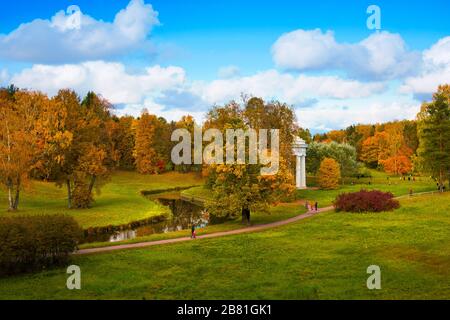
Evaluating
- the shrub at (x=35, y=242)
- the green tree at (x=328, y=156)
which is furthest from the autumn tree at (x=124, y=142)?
the shrub at (x=35, y=242)

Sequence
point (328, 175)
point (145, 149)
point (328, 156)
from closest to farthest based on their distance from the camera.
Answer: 1. point (328, 175)
2. point (328, 156)
3. point (145, 149)

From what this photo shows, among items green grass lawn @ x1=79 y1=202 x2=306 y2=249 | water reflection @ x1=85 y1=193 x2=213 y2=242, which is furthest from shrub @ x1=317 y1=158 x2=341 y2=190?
water reflection @ x1=85 y1=193 x2=213 y2=242

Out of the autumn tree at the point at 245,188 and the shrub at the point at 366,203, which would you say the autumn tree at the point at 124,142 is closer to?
the shrub at the point at 366,203

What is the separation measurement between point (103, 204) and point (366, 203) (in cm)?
3319

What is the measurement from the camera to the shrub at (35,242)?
1048 inches

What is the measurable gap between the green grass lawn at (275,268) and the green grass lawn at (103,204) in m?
17.0

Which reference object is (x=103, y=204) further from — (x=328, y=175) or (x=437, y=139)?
(x=437, y=139)

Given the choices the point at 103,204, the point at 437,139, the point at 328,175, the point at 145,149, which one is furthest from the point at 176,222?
the point at 145,149

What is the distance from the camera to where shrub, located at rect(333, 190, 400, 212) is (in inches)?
1892

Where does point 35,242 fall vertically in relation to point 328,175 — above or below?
below

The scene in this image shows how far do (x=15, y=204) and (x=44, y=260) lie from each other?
2550 cm

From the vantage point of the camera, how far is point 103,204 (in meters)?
60.0

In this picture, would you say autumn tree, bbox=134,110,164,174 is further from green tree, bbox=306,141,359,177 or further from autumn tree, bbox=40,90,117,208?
autumn tree, bbox=40,90,117,208

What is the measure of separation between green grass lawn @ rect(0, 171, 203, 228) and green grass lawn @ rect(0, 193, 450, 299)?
55.8 ft
